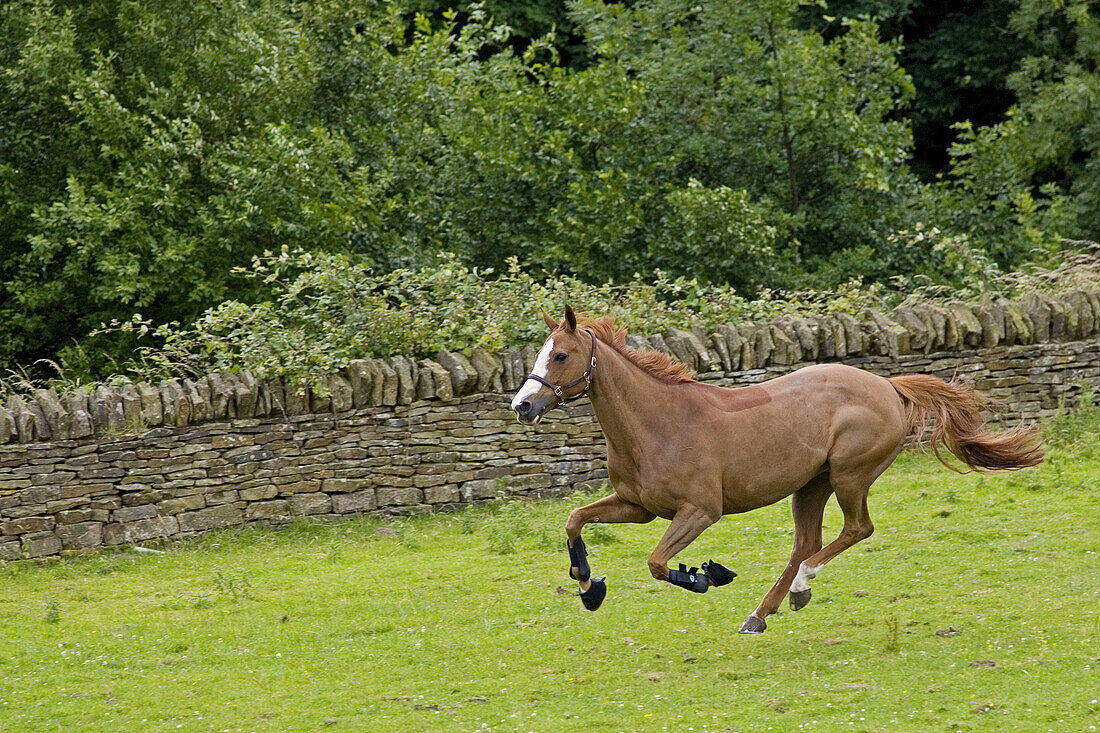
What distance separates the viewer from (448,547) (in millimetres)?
11750

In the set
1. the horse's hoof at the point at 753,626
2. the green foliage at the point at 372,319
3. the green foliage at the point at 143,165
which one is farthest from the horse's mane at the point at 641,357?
the green foliage at the point at 143,165

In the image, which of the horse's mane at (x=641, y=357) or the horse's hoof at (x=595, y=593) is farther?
the horse's mane at (x=641, y=357)

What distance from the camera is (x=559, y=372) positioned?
7832 millimetres

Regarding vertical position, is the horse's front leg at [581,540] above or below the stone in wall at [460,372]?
below

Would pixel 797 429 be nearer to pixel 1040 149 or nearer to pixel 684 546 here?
pixel 684 546

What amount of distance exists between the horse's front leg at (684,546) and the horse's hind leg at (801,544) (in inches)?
26.9

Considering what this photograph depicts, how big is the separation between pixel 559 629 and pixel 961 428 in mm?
3172

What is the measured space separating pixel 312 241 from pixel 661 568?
9915mm

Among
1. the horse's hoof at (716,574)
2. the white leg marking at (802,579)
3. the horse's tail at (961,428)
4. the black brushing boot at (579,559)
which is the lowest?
the white leg marking at (802,579)

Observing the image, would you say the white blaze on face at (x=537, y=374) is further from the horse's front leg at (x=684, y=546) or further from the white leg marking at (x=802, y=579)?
the white leg marking at (x=802, y=579)

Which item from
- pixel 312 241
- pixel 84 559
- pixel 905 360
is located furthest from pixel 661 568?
pixel 312 241

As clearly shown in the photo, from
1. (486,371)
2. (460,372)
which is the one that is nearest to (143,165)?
(460,372)

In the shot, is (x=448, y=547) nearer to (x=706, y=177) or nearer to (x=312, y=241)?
(x=312, y=241)

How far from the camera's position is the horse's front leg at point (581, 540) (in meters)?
7.94
